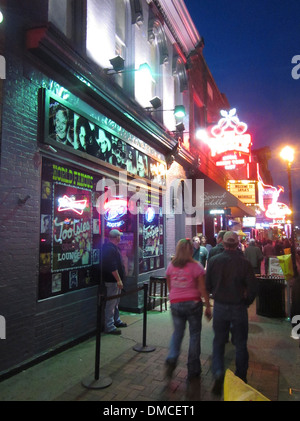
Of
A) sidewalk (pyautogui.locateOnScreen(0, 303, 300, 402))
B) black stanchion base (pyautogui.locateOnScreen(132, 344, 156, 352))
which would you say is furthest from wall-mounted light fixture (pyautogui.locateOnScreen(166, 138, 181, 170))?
black stanchion base (pyautogui.locateOnScreen(132, 344, 156, 352))

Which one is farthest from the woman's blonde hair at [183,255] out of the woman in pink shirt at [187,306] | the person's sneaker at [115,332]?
the person's sneaker at [115,332]

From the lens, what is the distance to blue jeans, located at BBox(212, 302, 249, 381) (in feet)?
13.6

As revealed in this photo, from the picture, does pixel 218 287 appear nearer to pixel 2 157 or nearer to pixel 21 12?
pixel 2 157

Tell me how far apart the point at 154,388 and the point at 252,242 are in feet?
29.8

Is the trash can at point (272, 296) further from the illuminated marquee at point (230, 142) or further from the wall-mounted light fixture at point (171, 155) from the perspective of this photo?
the illuminated marquee at point (230, 142)

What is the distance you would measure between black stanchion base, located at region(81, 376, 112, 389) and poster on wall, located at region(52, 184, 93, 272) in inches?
75.8

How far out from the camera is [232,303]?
4223 millimetres

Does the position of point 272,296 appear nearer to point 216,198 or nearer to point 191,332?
point 191,332

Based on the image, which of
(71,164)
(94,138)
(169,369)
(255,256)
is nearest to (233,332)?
(169,369)

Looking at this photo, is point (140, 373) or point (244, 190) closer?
point (140, 373)

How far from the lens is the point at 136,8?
9258 mm

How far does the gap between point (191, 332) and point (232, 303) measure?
29.0 inches

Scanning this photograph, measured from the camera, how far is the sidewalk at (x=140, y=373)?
4.00 metres
